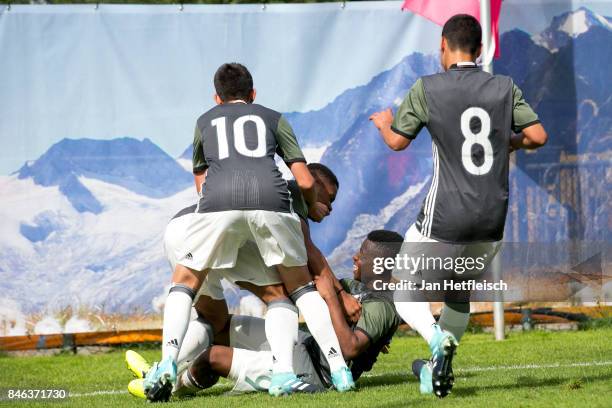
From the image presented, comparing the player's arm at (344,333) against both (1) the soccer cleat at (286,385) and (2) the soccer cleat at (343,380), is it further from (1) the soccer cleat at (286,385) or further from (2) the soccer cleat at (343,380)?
(1) the soccer cleat at (286,385)

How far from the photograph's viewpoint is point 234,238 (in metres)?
6.03

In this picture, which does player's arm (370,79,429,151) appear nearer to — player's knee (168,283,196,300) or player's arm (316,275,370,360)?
player's arm (316,275,370,360)

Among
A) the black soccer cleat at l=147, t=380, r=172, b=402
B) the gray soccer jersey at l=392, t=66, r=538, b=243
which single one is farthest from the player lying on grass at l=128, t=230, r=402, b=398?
the gray soccer jersey at l=392, t=66, r=538, b=243

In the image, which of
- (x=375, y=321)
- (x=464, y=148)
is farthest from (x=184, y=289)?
(x=464, y=148)

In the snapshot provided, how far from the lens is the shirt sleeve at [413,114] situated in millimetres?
5715

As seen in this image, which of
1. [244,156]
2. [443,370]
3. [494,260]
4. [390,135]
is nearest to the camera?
[443,370]

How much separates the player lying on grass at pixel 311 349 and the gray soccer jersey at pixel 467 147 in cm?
86

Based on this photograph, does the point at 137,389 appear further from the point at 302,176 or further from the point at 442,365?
the point at 442,365

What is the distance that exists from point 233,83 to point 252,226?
2.94ft

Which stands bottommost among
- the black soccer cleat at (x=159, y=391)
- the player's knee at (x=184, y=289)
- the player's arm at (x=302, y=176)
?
the black soccer cleat at (x=159, y=391)

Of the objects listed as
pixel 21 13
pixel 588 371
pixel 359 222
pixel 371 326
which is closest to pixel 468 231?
pixel 371 326

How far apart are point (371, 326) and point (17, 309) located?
173 inches

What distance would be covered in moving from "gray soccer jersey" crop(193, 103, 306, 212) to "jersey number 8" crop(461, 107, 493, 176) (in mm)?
1023

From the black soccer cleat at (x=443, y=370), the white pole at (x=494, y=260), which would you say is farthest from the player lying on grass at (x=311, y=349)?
the white pole at (x=494, y=260)
